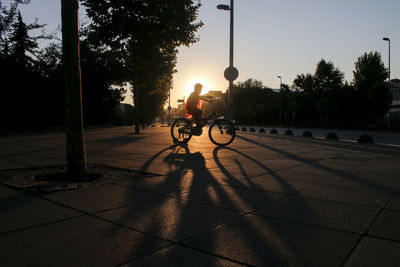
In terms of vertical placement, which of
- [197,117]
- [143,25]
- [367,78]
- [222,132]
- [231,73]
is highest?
[367,78]

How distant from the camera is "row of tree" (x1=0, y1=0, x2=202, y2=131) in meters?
15.4

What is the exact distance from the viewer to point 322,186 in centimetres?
381

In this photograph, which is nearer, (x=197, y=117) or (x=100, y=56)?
(x=197, y=117)

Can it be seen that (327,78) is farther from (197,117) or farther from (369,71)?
(197,117)

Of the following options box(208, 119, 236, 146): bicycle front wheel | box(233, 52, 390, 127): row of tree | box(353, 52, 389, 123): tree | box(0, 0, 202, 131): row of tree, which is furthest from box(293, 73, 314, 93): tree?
box(208, 119, 236, 146): bicycle front wheel

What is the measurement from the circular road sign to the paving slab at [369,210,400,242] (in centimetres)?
1305

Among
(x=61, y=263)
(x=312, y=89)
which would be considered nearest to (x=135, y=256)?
(x=61, y=263)

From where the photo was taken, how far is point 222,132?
9.12 meters

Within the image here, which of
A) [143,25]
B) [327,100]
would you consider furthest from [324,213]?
[327,100]

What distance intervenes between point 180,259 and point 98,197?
67.3 inches

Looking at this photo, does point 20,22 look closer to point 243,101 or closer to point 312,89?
point 312,89

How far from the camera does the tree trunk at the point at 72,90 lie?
4.12 m

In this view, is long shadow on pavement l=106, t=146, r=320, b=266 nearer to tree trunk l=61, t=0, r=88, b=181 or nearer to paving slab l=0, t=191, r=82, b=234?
paving slab l=0, t=191, r=82, b=234

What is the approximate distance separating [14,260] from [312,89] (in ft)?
243
